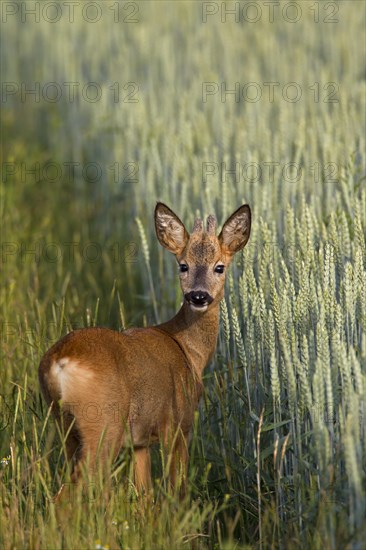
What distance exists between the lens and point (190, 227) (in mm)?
6988

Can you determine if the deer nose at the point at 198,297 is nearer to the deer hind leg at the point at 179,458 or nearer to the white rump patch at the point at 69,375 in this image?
the deer hind leg at the point at 179,458

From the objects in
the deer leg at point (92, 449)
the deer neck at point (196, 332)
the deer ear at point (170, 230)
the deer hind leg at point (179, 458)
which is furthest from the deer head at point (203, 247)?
the deer leg at point (92, 449)

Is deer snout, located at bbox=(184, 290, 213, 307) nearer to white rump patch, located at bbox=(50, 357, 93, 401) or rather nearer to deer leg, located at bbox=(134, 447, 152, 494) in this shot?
deer leg, located at bbox=(134, 447, 152, 494)

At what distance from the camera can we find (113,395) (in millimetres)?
4617

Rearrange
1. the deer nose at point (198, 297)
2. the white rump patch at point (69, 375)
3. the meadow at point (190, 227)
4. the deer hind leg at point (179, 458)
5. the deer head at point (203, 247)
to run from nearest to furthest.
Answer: the meadow at point (190, 227) → the white rump patch at point (69, 375) → the deer hind leg at point (179, 458) → the deer nose at point (198, 297) → the deer head at point (203, 247)

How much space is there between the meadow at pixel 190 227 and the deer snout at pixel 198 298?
0.62 feet

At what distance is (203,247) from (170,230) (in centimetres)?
22

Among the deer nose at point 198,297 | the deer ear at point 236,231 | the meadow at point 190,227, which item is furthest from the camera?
the deer ear at point 236,231

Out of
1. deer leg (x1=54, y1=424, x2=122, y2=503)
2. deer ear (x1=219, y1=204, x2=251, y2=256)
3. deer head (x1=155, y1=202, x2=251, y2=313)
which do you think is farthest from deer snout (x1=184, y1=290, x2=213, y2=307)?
deer leg (x1=54, y1=424, x2=122, y2=503)

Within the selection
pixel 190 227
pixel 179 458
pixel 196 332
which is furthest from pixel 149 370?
pixel 190 227

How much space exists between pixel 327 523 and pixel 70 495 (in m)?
1.05

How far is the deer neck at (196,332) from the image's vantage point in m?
5.62

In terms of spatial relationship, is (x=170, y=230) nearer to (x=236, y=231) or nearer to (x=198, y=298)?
(x=236, y=231)

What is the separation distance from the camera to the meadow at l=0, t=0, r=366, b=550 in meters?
4.34
